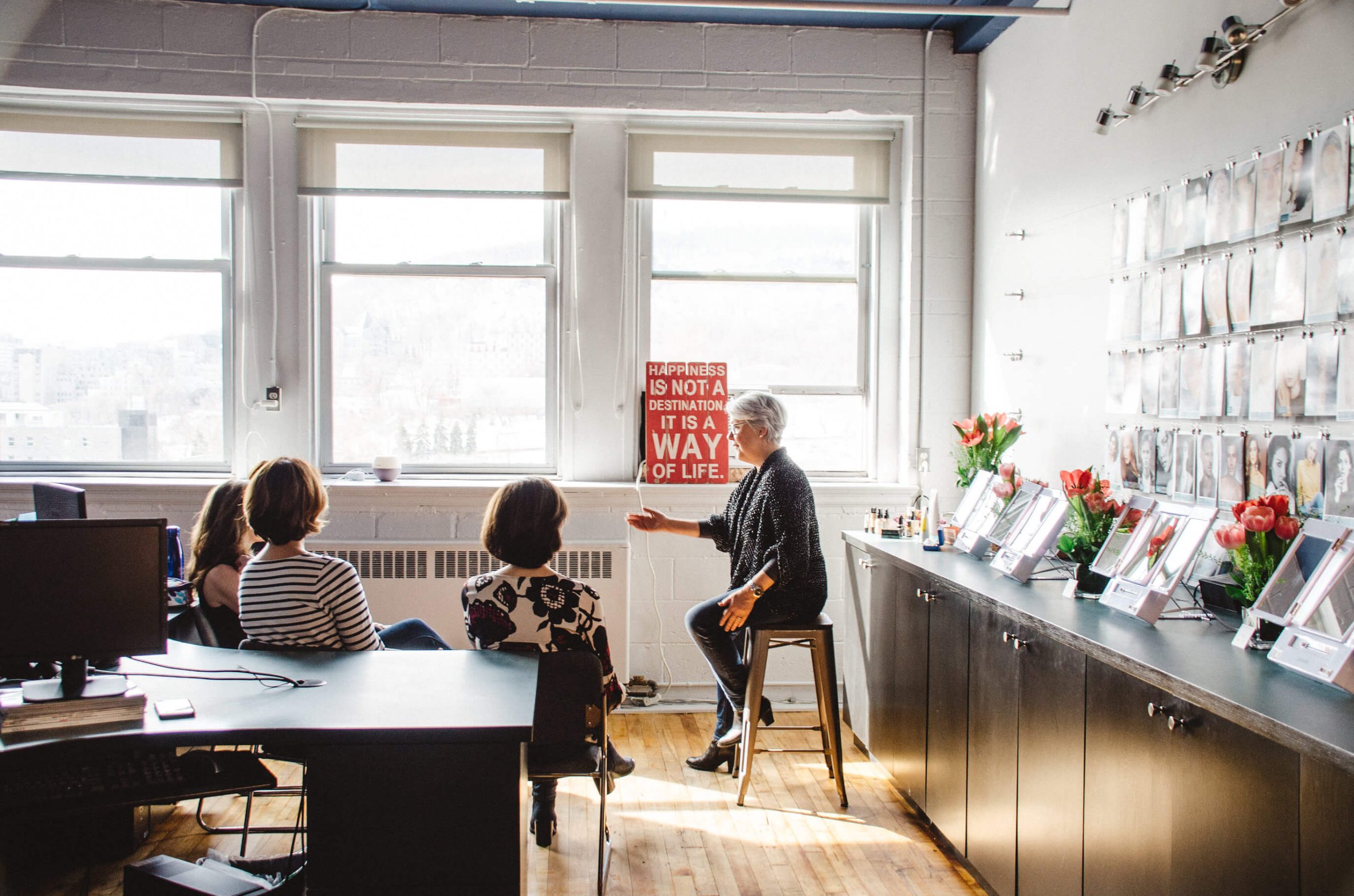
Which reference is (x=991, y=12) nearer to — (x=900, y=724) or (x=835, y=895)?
(x=900, y=724)

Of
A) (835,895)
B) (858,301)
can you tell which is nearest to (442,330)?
(858,301)

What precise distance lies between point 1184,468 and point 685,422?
2.12m

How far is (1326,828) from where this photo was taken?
4.48ft

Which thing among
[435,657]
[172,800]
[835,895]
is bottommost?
[835,895]

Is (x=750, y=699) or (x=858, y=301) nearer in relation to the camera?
(x=750, y=699)

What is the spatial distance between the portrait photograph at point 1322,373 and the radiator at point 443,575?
2.68m

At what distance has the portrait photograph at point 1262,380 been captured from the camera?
7.42 ft

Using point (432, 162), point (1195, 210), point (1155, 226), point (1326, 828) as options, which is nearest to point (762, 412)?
point (1155, 226)

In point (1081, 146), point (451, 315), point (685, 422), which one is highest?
point (1081, 146)

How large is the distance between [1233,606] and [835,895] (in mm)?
1311

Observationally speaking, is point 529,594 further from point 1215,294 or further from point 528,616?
point 1215,294

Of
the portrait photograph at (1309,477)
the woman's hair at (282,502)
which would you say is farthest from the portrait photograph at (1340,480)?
the woman's hair at (282,502)

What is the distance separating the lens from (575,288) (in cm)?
427

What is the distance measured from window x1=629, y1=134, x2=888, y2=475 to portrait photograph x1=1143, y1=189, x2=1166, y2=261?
1.71 m
